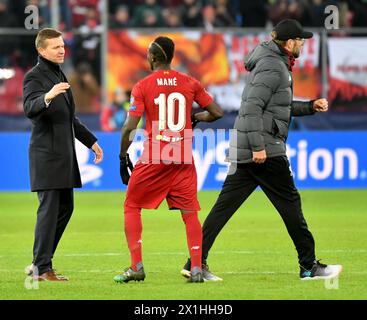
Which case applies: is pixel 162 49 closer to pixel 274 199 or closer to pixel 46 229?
pixel 274 199

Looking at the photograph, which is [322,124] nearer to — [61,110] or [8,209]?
[8,209]

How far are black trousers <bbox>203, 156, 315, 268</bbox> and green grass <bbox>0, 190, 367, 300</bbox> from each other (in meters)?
0.35

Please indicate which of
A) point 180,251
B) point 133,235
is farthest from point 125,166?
point 180,251

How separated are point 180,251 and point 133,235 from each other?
9.37 feet

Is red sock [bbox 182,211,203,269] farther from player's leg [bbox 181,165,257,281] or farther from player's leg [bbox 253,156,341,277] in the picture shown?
player's leg [bbox 253,156,341,277]

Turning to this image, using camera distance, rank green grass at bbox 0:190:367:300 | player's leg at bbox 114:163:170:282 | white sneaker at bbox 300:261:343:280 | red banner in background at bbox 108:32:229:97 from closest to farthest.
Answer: green grass at bbox 0:190:367:300 → player's leg at bbox 114:163:170:282 → white sneaker at bbox 300:261:343:280 → red banner in background at bbox 108:32:229:97

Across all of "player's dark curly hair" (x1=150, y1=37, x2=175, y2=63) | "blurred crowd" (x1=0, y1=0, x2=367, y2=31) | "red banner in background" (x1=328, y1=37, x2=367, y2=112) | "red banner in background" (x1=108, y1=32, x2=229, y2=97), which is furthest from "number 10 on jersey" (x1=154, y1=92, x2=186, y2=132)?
"red banner in background" (x1=328, y1=37, x2=367, y2=112)

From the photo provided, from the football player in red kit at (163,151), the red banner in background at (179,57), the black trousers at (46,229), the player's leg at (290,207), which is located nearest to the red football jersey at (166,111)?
the football player in red kit at (163,151)

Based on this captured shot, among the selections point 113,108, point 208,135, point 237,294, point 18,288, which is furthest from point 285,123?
point 113,108

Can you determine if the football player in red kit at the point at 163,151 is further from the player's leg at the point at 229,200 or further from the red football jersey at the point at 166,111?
the player's leg at the point at 229,200

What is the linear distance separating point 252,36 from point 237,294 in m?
16.4

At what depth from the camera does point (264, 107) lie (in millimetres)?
10594

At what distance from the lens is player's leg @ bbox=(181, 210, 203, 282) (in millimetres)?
10422

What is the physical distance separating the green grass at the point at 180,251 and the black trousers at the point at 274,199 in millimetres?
354
